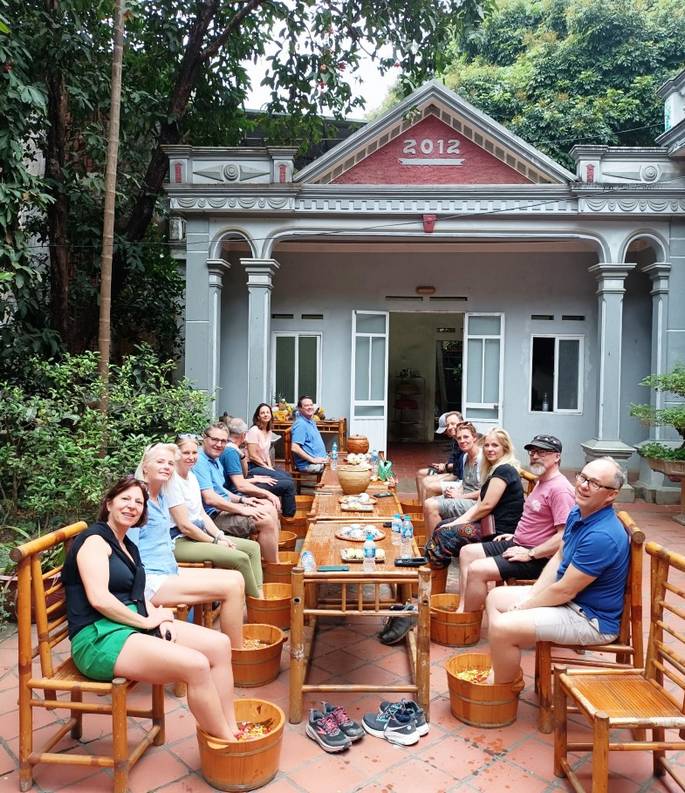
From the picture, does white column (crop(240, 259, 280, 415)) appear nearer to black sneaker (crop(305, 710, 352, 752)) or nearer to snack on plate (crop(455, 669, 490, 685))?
snack on plate (crop(455, 669, 490, 685))

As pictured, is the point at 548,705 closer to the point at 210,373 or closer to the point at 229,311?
the point at 210,373

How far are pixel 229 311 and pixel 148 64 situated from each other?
345cm

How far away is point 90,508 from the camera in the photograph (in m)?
4.96

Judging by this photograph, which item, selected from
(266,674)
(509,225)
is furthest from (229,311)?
(266,674)

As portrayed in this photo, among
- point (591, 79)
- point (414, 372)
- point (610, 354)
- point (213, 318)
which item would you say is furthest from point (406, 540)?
point (591, 79)

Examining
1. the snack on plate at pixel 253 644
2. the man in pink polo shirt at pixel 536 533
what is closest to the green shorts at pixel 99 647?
the snack on plate at pixel 253 644

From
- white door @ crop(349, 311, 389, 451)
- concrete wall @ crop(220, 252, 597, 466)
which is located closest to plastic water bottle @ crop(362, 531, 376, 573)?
white door @ crop(349, 311, 389, 451)

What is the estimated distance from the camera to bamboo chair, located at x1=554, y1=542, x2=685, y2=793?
80.9 inches

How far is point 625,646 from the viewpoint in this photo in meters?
2.73

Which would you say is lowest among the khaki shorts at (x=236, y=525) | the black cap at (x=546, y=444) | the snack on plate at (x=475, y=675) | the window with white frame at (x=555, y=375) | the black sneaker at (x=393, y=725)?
the black sneaker at (x=393, y=725)

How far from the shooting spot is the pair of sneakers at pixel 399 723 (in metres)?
2.65

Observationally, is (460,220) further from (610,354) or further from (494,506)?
(494,506)

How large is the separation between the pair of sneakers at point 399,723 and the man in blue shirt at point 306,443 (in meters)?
4.16

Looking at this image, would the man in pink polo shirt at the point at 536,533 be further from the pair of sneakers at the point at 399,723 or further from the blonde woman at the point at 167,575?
the blonde woman at the point at 167,575
